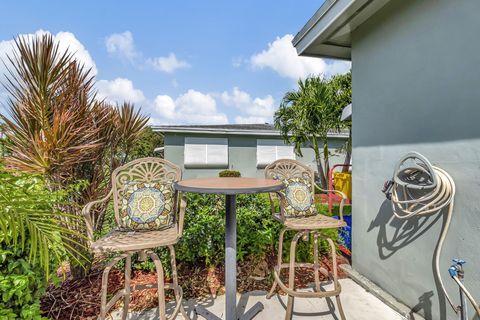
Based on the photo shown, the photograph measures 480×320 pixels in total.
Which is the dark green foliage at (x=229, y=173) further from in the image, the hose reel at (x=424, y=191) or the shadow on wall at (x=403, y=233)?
the hose reel at (x=424, y=191)

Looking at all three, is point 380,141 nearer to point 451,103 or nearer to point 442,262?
point 451,103

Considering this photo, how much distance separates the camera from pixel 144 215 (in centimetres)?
192

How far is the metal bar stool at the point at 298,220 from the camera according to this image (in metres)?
1.87

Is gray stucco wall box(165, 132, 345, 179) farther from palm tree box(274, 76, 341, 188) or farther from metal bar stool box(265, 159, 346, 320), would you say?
metal bar stool box(265, 159, 346, 320)

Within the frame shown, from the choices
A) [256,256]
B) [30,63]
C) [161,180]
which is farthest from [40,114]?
[256,256]

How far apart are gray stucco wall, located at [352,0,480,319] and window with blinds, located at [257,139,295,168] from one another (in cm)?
787

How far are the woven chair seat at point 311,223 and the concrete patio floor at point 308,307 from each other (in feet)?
2.78

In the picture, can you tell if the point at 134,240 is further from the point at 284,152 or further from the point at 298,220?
the point at 284,152

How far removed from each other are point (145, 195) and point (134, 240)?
464 millimetres

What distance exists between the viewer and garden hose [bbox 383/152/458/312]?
172 centimetres

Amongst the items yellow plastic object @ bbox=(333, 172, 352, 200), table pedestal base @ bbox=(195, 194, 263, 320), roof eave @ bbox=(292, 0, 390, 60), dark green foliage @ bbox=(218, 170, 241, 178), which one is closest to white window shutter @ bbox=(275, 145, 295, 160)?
dark green foliage @ bbox=(218, 170, 241, 178)

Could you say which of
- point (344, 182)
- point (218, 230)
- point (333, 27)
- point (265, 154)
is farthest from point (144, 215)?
point (265, 154)

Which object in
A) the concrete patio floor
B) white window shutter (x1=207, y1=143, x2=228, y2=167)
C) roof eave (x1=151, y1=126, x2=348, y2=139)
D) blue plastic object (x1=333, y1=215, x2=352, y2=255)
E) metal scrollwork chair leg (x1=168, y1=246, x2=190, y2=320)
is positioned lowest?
the concrete patio floor

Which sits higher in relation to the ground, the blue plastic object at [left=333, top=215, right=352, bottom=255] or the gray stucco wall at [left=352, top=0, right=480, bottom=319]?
the gray stucco wall at [left=352, top=0, right=480, bottom=319]
